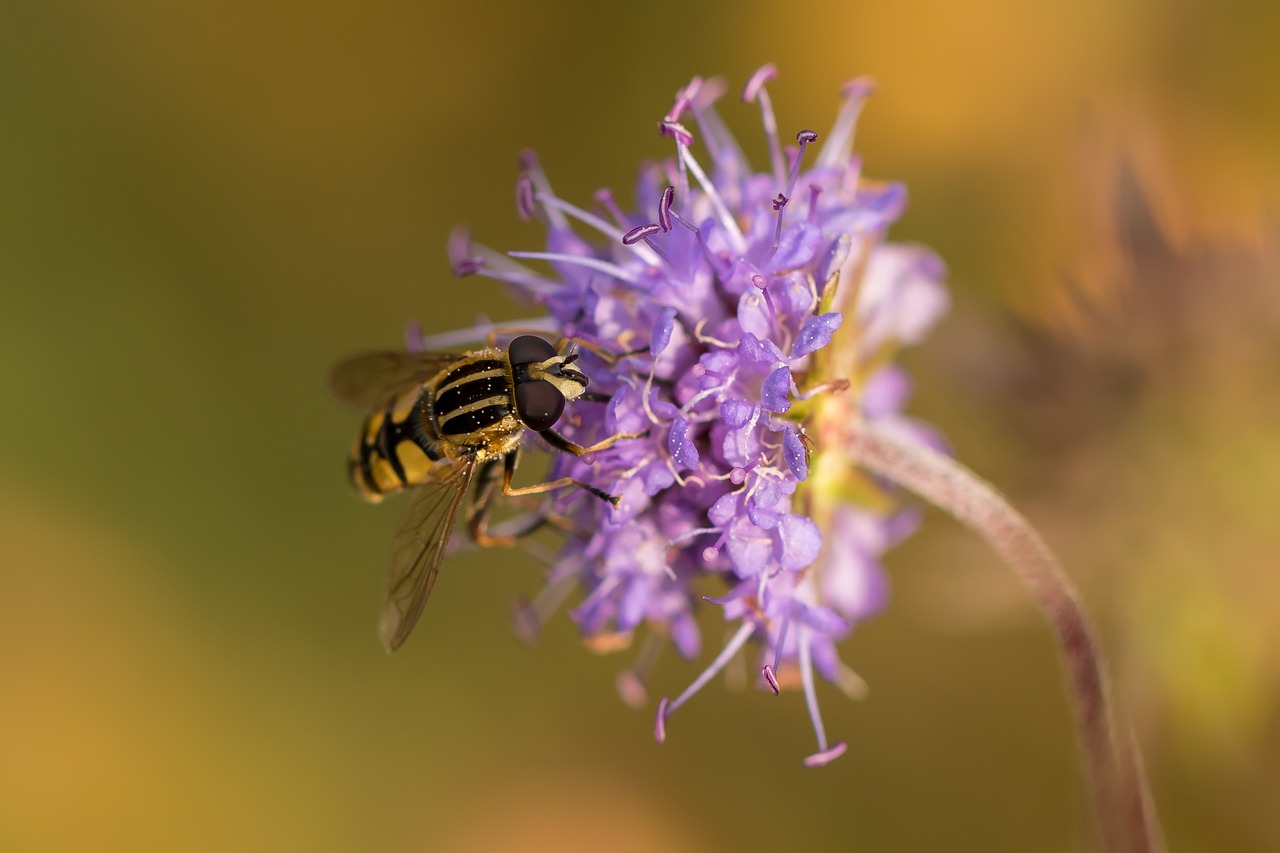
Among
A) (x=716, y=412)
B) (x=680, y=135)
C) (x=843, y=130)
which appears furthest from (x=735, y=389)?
(x=843, y=130)

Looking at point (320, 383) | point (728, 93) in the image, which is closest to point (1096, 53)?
point (728, 93)

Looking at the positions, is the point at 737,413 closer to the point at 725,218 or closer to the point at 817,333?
the point at 817,333

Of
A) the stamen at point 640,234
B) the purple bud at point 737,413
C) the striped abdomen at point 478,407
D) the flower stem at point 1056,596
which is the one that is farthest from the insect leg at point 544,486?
the flower stem at point 1056,596

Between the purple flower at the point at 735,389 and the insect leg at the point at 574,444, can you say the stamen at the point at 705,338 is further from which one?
the insect leg at the point at 574,444

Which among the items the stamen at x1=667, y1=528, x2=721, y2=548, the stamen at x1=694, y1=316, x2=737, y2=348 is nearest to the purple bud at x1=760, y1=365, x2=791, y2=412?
the stamen at x1=694, y1=316, x2=737, y2=348

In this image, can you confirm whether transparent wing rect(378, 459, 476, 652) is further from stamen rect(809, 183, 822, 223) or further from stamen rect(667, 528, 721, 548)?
stamen rect(809, 183, 822, 223)

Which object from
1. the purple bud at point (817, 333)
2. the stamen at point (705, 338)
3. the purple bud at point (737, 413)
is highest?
the stamen at point (705, 338)

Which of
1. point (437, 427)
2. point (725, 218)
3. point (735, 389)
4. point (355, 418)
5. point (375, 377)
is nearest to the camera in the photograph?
point (735, 389)
